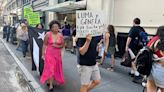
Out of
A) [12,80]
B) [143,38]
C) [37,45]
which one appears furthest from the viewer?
[12,80]

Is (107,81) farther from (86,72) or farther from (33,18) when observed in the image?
(33,18)

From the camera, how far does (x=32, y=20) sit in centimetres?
1097

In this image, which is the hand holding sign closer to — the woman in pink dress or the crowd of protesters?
the crowd of protesters

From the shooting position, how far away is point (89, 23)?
191 inches

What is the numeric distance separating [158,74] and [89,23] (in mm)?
1557

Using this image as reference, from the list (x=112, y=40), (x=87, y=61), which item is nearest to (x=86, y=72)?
(x=87, y=61)

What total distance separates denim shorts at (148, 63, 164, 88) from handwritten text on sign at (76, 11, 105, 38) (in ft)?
4.23

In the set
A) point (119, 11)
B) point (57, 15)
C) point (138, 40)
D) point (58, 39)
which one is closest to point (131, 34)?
point (138, 40)

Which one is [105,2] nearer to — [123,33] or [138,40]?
[123,33]

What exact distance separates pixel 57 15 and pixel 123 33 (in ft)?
35.2

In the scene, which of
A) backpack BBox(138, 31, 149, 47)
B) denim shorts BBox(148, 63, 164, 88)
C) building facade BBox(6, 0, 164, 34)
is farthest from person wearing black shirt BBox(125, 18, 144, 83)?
denim shorts BBox(148, 63, 164, 88)

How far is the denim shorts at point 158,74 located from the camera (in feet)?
13.3

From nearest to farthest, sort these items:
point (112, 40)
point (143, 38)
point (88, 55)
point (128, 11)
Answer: point (88, 55) < point (143, 38) < point (112, 40) < point (128, 11)

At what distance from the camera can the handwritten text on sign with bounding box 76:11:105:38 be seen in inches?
185
